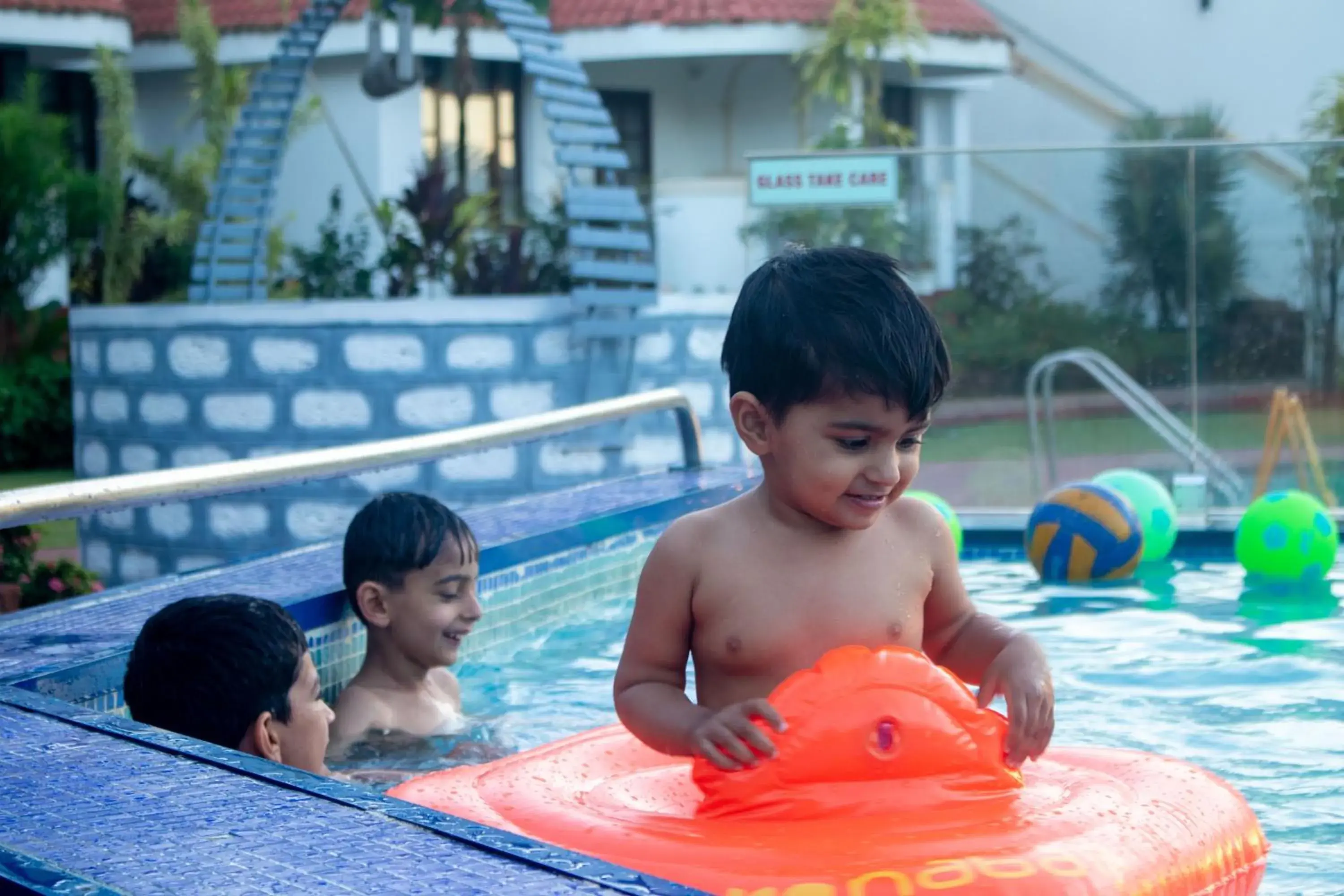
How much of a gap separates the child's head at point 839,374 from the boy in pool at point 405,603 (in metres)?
1.77

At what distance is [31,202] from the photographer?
15438mm

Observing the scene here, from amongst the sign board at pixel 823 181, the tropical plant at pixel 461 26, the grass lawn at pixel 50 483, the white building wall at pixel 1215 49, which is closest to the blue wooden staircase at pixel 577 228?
the tropical plant at pixel 461 26

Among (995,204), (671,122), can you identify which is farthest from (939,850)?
(671,122)

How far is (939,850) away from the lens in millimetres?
2436

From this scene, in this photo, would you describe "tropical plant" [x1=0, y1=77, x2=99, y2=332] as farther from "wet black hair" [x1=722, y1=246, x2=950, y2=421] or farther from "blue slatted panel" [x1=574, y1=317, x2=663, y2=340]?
"wet black hair" [x1=722, y1=246, x2=950, y2=421]

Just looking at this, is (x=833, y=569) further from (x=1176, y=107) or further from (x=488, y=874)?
(x=1176, y=107)

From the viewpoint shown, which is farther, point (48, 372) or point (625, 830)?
point (48, 372)

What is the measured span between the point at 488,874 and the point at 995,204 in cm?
766

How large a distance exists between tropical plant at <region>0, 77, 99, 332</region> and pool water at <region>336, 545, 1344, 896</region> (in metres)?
10.9

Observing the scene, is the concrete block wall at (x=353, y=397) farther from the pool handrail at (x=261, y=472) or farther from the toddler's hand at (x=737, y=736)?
the toddler's hand at (x=737, y=736)

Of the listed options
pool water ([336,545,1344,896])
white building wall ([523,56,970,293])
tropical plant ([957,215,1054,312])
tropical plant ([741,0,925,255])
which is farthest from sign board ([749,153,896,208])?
white building wall ([523,56,970,293])

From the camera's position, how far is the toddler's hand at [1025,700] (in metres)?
2.73

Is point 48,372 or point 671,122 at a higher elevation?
point 671,122

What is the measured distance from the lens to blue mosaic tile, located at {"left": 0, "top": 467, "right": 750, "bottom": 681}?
3824 millimetres
